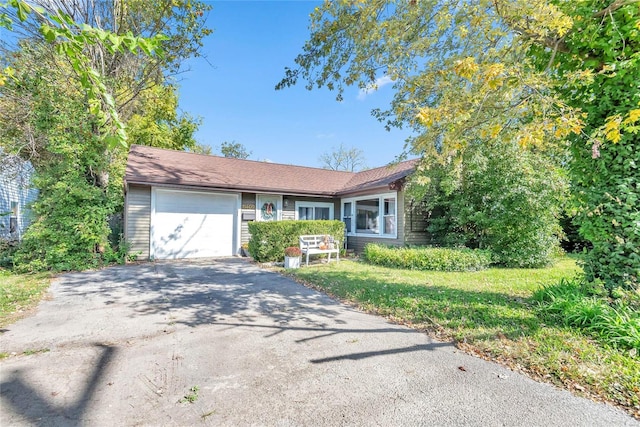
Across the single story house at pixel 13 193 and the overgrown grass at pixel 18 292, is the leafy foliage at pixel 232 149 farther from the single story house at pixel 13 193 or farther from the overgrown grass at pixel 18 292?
the overgrown grass at pixel 18 292

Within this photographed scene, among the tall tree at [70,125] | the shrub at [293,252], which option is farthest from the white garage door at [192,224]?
the shrub at [293,252]

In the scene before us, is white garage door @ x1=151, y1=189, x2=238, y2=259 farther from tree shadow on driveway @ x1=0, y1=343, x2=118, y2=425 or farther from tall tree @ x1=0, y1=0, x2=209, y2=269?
tree shadow on driveway @ x1=0, y1=343, x2=118, y2=425

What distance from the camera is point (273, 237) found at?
33.9 ft

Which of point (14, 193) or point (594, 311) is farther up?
point (14, 193)

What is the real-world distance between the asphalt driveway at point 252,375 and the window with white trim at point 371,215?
23.3ft

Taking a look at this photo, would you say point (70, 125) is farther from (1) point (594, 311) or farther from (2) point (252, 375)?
(1) point (594, 311)

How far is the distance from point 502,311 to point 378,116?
665 cm

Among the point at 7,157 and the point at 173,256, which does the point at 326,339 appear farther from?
the point at 7,157

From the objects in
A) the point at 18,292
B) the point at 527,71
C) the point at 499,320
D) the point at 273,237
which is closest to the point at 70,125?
the point at 18,292

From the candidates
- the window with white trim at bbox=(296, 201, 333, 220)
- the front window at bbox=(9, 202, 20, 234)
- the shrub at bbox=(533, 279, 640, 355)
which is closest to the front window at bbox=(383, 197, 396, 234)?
the window with white trim at bbox=(296, 201, 333, 220)

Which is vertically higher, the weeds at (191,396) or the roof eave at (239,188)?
the roof eave at (239,188)

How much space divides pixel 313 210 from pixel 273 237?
13.2 ft

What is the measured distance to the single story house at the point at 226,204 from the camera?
1055 centimetres

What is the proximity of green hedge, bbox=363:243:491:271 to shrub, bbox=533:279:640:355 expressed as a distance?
3686 mm
